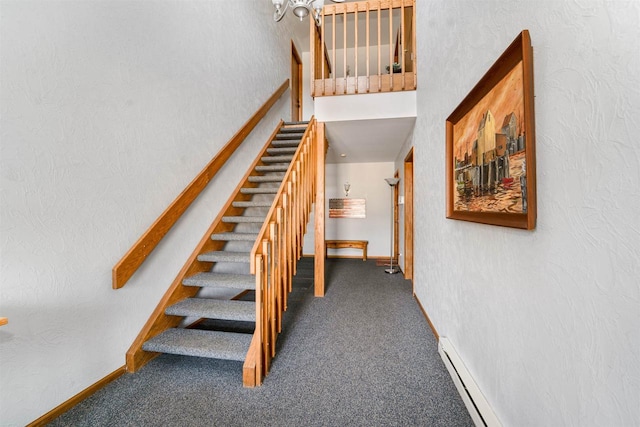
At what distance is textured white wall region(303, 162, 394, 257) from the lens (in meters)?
5.70

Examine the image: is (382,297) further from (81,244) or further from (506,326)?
(81,244)

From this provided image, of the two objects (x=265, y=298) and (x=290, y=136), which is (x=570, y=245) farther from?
(x=290, y=136)

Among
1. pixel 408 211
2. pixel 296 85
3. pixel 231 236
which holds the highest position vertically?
pixel 296 85

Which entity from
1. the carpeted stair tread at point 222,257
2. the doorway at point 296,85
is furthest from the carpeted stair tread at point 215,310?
the doorway at point 296,85

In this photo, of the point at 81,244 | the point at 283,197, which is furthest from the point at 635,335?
the point at 81,244

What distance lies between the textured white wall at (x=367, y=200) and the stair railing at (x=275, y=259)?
3.06 m

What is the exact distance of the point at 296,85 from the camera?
232 inches

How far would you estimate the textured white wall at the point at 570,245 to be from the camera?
612 mm

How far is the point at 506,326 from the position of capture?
1.13m

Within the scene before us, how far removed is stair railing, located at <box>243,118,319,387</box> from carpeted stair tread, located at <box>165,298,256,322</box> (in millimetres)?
216

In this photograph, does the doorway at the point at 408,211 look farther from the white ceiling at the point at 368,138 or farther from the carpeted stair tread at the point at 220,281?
the carpeted stair tread at the point at 220,281

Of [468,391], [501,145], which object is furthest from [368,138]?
[468,391]

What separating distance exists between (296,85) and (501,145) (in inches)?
219

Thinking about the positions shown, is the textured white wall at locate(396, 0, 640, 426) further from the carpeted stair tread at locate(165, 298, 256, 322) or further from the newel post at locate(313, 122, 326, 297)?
the newel post at locate(313, 122, 326, 297)
